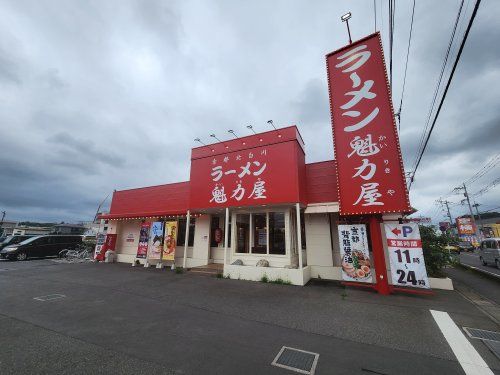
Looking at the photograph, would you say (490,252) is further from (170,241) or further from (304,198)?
(170,241)

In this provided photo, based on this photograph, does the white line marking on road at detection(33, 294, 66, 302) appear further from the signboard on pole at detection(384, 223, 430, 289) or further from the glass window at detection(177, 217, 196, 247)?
the signboard on pole at detection(384, 223, 430, 289)

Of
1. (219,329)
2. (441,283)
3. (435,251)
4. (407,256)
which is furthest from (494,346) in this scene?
(435,251)

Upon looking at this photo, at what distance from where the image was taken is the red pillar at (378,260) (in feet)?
25.1

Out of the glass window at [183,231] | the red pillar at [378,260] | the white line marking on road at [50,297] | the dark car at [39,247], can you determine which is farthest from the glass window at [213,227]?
the dark car at [39,247]

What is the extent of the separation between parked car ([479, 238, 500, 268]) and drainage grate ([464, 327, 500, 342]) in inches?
603

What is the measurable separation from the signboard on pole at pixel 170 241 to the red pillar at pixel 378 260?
9984mm

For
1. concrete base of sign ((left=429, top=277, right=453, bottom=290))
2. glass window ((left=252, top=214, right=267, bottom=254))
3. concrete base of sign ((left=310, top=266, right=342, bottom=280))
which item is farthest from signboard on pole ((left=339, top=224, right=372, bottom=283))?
glass window ((left=252, top=214, right=267, bottom=254))

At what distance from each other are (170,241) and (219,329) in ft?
29.9

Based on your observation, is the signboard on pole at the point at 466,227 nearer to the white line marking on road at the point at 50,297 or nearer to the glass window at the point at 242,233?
the glass window at the point at 242,233

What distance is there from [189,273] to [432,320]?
32.0ft

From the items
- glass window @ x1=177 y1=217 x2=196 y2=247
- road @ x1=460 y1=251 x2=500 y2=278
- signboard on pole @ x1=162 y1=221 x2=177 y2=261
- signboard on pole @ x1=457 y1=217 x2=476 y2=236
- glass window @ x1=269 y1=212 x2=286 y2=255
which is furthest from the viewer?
signboard on pole @ x1=457 y1=217 x2=476 y2=236

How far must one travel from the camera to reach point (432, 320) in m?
5.21

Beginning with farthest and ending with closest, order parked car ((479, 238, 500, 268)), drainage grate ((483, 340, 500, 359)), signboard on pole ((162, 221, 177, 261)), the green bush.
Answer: parked car ((479, 238, 500, 268)), signboard on pole ((162, 221, 177, 261)), the green bush, drainage grate ((483, 340, 500, 359))

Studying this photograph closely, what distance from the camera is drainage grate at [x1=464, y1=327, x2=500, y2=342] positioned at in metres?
4.29
